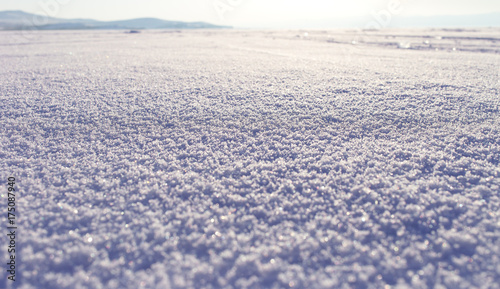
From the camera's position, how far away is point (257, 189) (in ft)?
2.80

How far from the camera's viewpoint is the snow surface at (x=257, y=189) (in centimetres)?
60

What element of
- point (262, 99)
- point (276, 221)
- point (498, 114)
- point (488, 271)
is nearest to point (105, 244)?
point (276, 221)

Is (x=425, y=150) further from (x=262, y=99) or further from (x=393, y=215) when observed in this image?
(x=262, y=99)

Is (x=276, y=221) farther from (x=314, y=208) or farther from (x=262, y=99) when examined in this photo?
(x=262, y=99)

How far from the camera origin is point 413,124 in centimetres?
128

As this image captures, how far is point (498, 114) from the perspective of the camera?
1.36 m

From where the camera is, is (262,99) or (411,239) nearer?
(411,239)

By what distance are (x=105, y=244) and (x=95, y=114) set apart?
3.31ft

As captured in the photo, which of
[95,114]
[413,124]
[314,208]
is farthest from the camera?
[95,114]

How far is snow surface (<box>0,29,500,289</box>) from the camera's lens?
60 centimetres

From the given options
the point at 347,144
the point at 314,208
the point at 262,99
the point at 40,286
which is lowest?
the point at 40,286

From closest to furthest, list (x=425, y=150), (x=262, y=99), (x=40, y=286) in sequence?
(x=40, y=286) → (x=425, y=150) → (x=262, y=99)

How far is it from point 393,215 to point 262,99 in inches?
42.7

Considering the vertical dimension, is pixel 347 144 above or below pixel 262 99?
below
